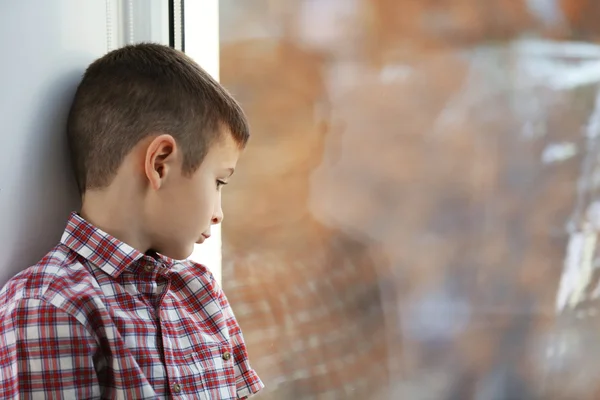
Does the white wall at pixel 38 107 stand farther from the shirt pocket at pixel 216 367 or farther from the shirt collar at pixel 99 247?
the shirt pocket at pixel 216 367

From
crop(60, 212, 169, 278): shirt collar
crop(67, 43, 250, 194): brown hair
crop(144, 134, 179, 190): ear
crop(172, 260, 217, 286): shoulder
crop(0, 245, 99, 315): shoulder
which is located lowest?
crop(172, 260, 217, 286): shoulder

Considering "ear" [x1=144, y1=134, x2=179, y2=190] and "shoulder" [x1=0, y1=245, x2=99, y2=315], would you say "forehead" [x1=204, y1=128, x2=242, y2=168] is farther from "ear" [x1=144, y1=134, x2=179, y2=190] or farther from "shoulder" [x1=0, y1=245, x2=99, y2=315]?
"shoulder" [x1=0, y1=245, x2=99, y2=315]

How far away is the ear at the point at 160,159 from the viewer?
732 mm

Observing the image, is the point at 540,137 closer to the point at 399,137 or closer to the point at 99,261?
the point at 399,137

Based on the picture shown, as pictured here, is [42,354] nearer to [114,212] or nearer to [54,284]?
[54,284]

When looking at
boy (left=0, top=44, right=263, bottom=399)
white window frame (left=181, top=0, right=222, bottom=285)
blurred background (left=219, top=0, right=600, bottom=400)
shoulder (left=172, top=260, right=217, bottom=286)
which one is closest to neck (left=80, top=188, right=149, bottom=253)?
boy (left=0, top=44, right=263, bottom=399)

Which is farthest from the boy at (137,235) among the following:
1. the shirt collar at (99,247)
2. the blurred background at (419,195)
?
the blurred background at (419,195)

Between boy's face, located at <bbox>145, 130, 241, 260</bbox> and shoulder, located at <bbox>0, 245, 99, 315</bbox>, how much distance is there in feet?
0.31

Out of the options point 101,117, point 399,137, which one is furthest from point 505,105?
point 101,117

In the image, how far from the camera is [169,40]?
102 centimetres

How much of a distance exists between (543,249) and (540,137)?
0.65 ft

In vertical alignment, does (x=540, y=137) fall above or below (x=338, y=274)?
above

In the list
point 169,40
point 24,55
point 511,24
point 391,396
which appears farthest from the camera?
point 391,396

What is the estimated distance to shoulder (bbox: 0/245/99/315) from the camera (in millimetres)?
653
